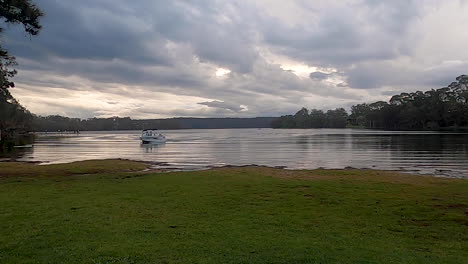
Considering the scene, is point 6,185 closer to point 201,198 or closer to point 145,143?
point 201,198

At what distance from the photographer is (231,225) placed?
9.77 metres

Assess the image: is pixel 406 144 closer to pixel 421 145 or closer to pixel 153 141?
pixel 421 145

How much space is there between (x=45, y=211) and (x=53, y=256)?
15.3 feet

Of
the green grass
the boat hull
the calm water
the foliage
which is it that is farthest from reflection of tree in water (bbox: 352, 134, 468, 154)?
the foliage

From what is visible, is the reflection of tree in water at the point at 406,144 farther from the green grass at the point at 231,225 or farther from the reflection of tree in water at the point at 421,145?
the green grass at the point at 231,225

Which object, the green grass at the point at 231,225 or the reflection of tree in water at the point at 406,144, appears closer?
the green grass at the point at 231,225

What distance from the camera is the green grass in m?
7.32

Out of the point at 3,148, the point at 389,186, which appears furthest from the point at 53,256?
the point at 3,148

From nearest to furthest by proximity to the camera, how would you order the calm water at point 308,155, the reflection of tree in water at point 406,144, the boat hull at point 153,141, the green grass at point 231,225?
the green grass at point 231,225
the calm water at point 308,155
the reflection of tree in water at point 406,144
the boat hull at point 153,141

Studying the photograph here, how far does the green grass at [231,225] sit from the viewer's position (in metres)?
7.32

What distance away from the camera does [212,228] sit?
9.41 metres

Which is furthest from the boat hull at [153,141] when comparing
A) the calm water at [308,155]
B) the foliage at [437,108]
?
the foliage at [437,108]

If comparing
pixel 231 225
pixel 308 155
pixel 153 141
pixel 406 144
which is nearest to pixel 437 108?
pixel 406 144

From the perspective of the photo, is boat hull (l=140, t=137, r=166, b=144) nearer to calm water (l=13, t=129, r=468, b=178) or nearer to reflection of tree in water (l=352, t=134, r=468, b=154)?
calm water (l=13, t=129, r=468, b=178)
